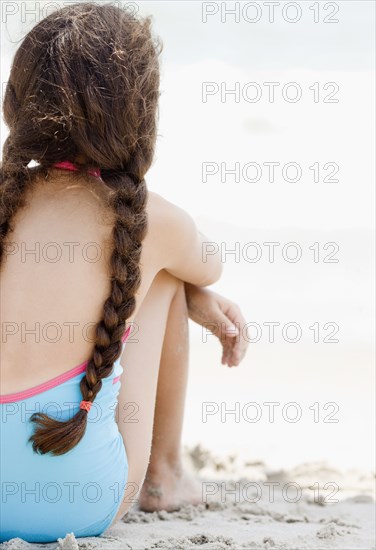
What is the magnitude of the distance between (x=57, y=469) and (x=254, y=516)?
0.81 m

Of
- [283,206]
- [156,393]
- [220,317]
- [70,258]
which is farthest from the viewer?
[283,206]

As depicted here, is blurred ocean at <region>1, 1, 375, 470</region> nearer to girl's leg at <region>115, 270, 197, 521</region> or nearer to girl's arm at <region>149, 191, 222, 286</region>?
girl's arm at <region>149, 191, 222, 286</region>

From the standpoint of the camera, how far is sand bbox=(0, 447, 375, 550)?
1870mm

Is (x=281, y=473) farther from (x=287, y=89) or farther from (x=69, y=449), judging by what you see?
(x=287, y=89)

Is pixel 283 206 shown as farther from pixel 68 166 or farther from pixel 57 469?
pixel 57 469

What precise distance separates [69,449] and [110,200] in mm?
570

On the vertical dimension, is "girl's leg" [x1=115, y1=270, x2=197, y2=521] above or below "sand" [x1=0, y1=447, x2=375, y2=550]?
above

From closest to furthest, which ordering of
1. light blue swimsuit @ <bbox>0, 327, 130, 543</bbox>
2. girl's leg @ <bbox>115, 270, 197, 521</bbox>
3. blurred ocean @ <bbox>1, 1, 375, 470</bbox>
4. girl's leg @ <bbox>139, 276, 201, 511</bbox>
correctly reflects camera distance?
light blue swimsuit @ <bbox>0, 327, 130, 543</bbox>, girl's leg @ <bbox>115, 270, 197, 521</bbox>, girl's leg @ <bbox>139, 276, 201, 511</bbox>, blurred ocean @ <bbox>1, 1, 375, 470</bbox>

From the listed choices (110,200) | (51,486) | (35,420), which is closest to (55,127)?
(110,200)

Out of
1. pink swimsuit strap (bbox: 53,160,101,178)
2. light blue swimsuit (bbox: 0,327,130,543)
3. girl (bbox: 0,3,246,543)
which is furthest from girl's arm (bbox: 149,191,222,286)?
light blue swimsuit (bbox: 0,327,130,543)

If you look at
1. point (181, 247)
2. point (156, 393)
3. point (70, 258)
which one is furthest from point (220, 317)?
point (70, 258)

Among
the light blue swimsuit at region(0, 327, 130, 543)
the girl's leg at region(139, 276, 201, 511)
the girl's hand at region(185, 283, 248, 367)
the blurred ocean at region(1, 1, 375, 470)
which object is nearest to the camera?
the light blue swimsuit at region(0, 327, 130, 543)

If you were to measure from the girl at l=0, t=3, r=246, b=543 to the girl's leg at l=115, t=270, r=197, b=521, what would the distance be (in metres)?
0.08

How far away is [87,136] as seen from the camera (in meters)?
1.79
